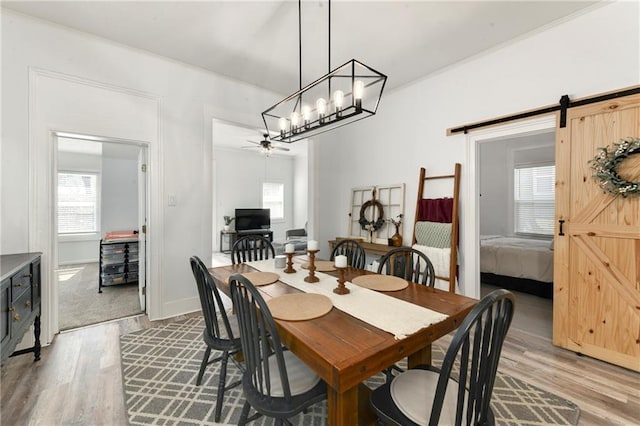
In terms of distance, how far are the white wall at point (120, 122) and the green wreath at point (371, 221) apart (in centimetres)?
206

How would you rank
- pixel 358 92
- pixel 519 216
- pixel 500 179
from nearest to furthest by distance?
pixel 358 92
pixel 519 216
pixel 500 179

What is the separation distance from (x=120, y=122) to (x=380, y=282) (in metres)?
3.04

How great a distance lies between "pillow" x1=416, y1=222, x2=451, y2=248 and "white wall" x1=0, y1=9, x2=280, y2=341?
8.72ft

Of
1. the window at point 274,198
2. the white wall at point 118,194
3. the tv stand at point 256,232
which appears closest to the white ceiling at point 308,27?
the white wall at point 118,194

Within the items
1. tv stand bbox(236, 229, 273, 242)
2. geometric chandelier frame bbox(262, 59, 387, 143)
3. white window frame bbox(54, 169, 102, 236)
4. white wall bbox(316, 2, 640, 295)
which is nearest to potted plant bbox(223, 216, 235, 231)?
tv stand bbox(236, 229, 273, 242)

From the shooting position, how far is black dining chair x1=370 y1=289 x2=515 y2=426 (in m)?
0.91

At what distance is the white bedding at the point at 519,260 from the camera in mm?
3629

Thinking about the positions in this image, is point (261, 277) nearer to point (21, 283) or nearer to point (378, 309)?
point (378, 309)

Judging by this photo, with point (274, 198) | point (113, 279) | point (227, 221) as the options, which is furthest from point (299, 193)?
point (113, 279)

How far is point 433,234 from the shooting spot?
10.8 feet

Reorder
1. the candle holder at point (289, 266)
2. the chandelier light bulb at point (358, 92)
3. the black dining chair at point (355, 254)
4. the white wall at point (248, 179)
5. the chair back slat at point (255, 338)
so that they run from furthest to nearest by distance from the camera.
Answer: the white wall at point (248, 179) < the black dining chair at point (355, 254) < the candle holder at point (289, 266) < the chandelier light bulb at point (358, 92) < the chair back slat at point (255, 338)

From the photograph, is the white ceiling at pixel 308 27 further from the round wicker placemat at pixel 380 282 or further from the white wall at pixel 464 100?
the round wicker placemat at pixel 380 282

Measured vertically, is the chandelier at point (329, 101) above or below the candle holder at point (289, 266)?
above

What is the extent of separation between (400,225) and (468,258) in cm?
94
